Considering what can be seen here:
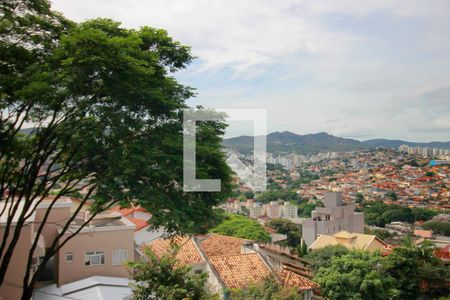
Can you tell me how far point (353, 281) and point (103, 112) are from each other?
45.5ft

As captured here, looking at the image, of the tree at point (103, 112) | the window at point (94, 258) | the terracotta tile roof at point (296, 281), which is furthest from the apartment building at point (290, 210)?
the tree at point (103, 112)

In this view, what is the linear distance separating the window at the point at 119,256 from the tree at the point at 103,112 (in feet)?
17.8

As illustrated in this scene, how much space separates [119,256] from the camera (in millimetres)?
13562

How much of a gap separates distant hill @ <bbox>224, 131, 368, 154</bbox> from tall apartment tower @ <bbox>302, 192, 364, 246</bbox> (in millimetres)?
8431

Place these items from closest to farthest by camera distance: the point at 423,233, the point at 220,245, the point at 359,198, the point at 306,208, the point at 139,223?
1. the point at 220,245
2. the point at 139,223
3. the point at 423,233
4. the point at 306,208
5. the point at 359,198

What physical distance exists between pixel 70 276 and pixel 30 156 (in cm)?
604

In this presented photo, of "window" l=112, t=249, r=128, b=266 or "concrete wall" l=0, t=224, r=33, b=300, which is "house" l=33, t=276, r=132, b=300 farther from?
"concrete wall" l=0, t=224, r=33, b=300

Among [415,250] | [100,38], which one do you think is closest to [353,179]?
[415,250]

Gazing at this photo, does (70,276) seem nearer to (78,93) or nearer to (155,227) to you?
(155,227)

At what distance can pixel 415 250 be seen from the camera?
1970 cm

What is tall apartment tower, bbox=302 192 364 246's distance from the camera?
42300 mm

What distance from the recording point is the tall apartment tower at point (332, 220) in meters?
42.3

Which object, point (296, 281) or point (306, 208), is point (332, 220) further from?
point (296, 281)

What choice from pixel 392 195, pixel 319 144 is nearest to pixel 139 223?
pixel 392 195
